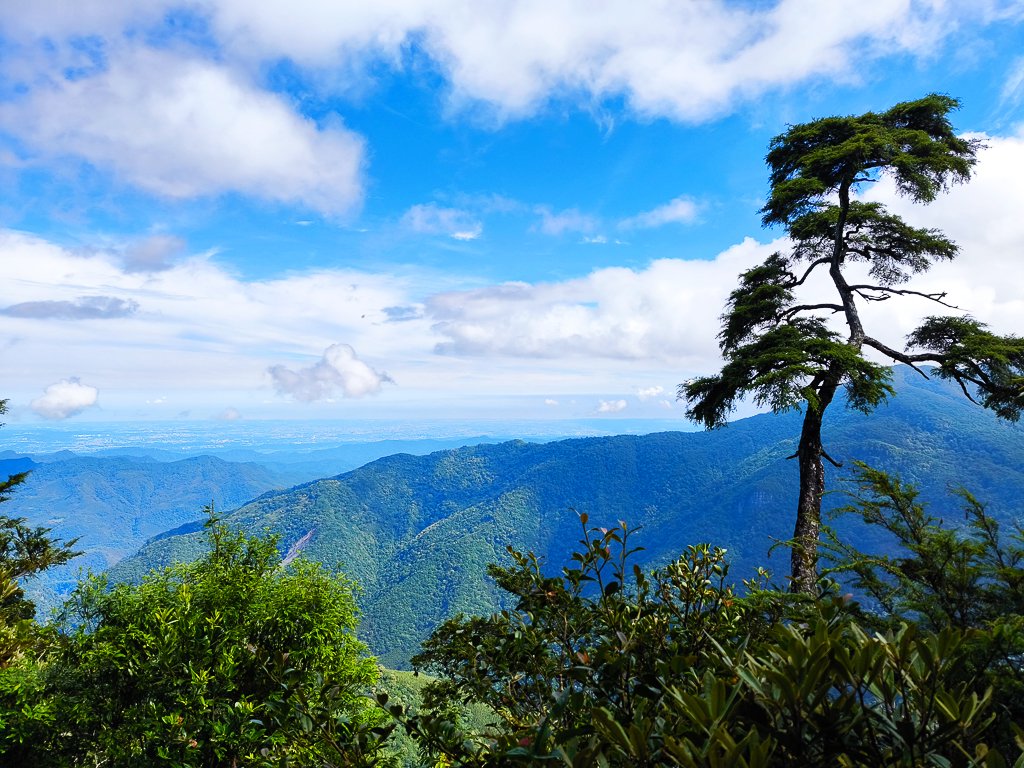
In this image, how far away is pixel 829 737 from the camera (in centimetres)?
134

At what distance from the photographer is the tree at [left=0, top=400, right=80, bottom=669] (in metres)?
11.7

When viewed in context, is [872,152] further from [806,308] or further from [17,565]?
[17,565]

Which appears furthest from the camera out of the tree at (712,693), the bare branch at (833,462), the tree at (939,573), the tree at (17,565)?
the tree at (17,565)

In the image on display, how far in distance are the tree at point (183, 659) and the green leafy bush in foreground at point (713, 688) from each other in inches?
195

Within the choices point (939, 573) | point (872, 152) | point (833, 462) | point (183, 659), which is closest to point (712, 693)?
point (939, 573)

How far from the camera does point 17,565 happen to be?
16953mm

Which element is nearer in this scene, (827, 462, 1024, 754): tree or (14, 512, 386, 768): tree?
(827, 462, 1024, 754): tree

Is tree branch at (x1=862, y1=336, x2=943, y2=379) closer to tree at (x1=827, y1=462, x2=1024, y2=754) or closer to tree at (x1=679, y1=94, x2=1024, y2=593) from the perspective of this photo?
tree at (x1=679, y1=94, x2=1024, y2=593)

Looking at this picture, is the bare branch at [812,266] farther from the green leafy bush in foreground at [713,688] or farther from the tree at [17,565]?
the tree at [17,565]

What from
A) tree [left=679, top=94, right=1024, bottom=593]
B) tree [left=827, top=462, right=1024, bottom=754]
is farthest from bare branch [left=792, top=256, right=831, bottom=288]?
tree [left=827, top=462, right=1024, bottom=754]

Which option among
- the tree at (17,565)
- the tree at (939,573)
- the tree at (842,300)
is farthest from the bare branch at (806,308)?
the tree at (17,565)

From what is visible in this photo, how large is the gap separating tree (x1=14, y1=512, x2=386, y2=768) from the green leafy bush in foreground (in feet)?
16.2

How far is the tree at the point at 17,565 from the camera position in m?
11.7

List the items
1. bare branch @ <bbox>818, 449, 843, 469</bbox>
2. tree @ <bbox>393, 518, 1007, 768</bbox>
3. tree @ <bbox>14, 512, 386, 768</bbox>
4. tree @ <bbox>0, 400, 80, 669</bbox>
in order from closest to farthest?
tree @ <bbox>393, 518, 1007, 768</bbox> → tree @ <bbox>14, 512, 386, 768</bbox> → bare branch @ <bbox>818, 449, 843, 469</bbox> → tree @ <bbox>0, 400, 80, 669</bbox>
